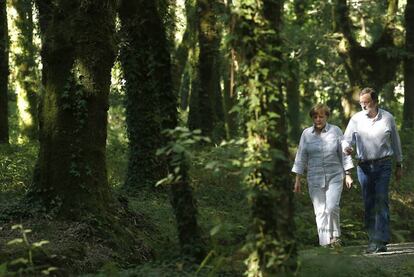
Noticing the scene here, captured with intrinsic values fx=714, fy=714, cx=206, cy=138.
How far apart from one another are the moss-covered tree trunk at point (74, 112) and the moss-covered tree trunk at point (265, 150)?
14.3ft

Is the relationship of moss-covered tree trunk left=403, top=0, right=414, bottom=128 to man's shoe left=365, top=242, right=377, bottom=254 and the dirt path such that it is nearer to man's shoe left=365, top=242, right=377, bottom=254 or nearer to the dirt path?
the dirt path

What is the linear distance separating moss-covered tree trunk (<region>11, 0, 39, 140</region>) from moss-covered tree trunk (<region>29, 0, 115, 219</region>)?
527 inches

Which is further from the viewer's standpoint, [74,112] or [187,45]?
[187,45]

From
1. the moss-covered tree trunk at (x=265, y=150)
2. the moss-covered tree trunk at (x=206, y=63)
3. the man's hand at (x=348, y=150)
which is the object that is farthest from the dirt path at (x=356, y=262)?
the moss-covered tree trunk at (x=206, y=63)

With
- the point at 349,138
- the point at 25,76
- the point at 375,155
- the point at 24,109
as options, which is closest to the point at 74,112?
the point at 349,138

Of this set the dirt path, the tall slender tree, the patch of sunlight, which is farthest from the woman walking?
the patch of sunlight

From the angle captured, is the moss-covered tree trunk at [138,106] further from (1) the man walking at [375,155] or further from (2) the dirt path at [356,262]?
(2) the dirt path at [356,262]

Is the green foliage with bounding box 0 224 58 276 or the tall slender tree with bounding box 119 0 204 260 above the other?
the tall slender tree with bounding box 119 0 204 260

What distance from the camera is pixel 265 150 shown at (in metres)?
6.42

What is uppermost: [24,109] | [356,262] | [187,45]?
[187,45]

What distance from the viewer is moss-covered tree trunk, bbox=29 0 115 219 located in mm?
10344

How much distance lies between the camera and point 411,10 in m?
24.0

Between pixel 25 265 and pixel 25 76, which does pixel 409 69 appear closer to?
pixel 25 76

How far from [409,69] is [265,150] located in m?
19.5
